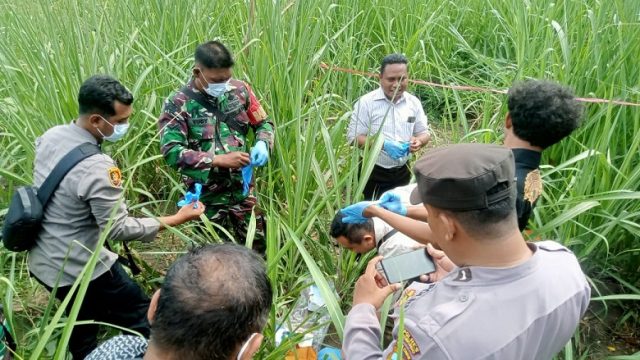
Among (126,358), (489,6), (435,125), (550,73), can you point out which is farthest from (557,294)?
(489,6)

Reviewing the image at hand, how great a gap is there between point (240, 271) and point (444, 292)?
417 millimetres

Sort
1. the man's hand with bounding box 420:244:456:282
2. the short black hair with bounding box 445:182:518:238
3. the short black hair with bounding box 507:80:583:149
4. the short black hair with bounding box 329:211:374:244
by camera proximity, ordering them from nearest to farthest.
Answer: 1. the short black hair with bounding box 445:182:518:238
2. the man's hand with bounding box 420:244:456:282
3. the short black hair with bounding box 507:80:583:149
4. the short black hair with bounding box 329:211:374:244

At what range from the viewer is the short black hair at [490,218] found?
96 centimetres

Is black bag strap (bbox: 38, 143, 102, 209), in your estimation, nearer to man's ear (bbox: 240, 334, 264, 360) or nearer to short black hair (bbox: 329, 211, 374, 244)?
short black hair (bbox: 329, 211, 374, 244)

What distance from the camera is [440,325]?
3.09 ft

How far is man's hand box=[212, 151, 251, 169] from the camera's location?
2.31 meters

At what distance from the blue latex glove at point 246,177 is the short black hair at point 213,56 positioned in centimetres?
49

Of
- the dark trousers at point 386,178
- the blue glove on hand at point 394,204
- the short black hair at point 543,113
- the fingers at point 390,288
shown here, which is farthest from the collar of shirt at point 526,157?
the dark trousers at point 386,178

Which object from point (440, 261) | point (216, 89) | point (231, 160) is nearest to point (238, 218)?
point (231, 160)

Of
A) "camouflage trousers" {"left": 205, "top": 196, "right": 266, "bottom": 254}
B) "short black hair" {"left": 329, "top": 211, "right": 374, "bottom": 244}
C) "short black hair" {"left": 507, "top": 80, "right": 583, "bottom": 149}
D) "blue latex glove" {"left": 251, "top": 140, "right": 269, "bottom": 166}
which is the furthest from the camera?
"camouflage trousers" {"left": 205, "top": 196, "right": 266, "bottom": 254}

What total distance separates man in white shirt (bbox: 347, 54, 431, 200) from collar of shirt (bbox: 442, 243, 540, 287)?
5.42 ft

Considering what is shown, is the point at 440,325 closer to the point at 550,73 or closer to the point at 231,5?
the point at 550,73

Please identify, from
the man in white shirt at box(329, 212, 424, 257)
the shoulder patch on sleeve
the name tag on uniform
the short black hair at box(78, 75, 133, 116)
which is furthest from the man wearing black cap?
the name tag on uniform

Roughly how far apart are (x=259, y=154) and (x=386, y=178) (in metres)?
0.77
